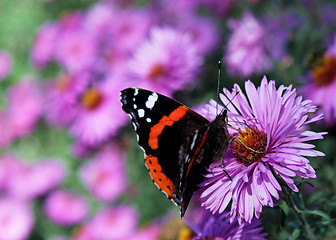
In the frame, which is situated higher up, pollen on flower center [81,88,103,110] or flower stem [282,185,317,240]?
pollen on flower center [81,88,103,110]

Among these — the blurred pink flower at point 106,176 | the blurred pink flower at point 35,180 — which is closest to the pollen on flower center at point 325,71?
the blurred pink flower at point 106,176

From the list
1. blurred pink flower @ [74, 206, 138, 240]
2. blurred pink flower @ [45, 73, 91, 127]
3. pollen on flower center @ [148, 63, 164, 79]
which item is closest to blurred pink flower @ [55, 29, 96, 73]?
blurred pink flower @ [45, 73, 91, 127]

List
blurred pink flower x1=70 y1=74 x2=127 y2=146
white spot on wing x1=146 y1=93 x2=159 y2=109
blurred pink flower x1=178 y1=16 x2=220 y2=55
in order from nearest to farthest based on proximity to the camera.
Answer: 1. white spot on wing x1=146 y1=93 x2=159 y2=109
2. blurred pink flower x1=70 y1=74 x2=127 y2=146
3. blurred pink flower x1=178 y1=16 x2=220 y2=55

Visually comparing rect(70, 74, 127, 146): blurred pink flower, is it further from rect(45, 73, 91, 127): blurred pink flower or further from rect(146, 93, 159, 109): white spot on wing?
rect(146, 93, 159, 109): white spot on wing

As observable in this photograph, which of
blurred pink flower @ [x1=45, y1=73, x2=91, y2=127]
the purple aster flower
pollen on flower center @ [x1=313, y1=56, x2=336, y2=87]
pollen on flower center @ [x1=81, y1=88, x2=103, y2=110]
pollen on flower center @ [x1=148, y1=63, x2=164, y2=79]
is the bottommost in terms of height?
the purple aster flower

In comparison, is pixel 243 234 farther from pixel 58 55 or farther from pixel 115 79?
pixel 58 55

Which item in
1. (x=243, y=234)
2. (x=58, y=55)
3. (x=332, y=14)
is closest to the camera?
(x=243, y=234)

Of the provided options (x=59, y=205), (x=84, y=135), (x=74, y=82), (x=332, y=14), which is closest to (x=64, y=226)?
(x=59, y=205)
